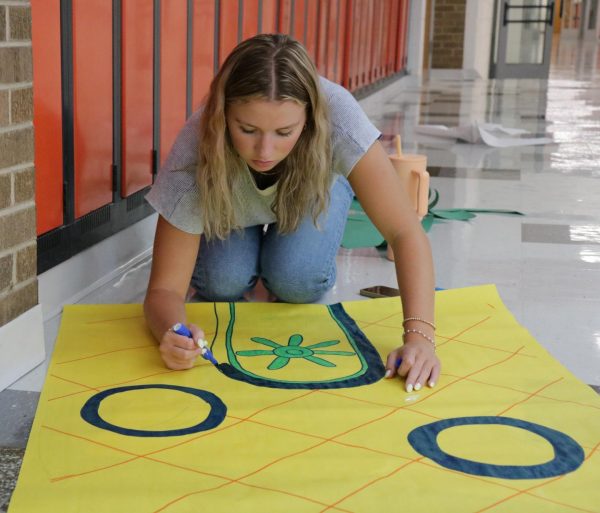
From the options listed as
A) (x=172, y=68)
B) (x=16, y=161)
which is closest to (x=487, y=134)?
(x=172, y=68)

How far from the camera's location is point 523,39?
37.8ft

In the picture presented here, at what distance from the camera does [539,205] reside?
11.4 ft

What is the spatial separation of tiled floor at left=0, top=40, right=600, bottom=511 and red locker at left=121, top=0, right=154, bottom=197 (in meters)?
0.26

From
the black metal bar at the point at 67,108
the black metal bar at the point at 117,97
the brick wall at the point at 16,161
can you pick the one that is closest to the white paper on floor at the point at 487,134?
the black metal bar at the point at 117,97

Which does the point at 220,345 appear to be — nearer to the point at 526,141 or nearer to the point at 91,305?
the point at 91,305

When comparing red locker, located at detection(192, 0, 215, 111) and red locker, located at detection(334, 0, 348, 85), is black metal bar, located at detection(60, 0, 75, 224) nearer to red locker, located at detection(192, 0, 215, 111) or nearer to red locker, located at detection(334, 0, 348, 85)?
red locker, located at detection(192, 0, 215, 111)

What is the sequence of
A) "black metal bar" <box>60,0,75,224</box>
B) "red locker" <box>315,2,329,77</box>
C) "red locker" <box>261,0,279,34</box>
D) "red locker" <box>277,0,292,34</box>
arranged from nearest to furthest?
"black metal bar" <box>60,0,75,224</box>
"red locker" <box>261,0,279,34</box>
"red locker" <box>277,0,292,34</box>
"red locker" <box>315,2,329,77</box>

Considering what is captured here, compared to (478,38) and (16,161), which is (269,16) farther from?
(478,38)

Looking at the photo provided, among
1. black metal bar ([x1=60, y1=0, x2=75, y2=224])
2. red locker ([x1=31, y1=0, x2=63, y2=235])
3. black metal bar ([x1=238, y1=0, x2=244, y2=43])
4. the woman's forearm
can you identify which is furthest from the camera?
black metal bar ([x1=238, y1=0, x2=244, y2=43])

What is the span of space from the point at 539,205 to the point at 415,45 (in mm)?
6282

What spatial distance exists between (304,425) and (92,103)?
110cm

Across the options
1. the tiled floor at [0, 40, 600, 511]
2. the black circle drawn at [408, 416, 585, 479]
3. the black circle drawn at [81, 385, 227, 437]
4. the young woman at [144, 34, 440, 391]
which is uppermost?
the young woman at [144, 34, 440, 391]

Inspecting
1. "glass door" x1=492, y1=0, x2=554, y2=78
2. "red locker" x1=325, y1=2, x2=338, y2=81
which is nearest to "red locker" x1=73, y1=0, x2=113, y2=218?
"red locker" x1=325, y1=2, x2=338, y2=81

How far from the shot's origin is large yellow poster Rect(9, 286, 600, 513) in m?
1.24
